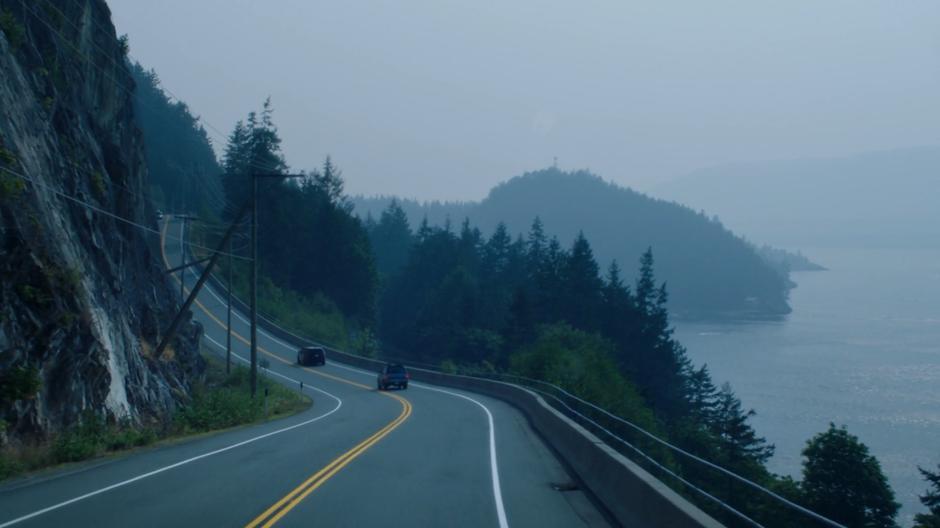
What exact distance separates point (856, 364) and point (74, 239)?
3726 cm

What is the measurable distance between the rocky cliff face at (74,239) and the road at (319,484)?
2829 mm

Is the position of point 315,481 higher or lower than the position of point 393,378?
higher

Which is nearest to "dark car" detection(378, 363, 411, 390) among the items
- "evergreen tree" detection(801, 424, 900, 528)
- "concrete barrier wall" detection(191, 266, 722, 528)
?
"concrete barrier wall" detection(191, 266, 722, 528)

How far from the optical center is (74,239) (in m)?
26.8

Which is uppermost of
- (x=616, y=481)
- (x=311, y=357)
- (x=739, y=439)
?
(x=616, y=481)

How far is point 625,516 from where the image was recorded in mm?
11133

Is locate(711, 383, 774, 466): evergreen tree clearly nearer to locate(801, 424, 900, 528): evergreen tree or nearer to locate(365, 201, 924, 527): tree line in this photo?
locate(365, 201, 924, 527): tree line

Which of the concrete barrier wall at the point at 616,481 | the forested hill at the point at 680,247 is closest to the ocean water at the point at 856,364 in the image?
the concrete barrier wall at the point at 616,481

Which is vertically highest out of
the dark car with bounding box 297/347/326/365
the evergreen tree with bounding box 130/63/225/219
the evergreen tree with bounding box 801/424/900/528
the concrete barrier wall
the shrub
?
the evergreen tree with bounding box 130/63/225/219

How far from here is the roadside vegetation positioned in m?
17.3

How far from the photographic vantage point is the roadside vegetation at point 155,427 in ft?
56.6

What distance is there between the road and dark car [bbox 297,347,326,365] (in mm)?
45357

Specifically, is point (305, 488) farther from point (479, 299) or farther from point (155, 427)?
point (479, 299)

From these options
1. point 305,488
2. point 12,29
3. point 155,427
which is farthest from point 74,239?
point 305,488
